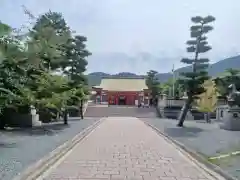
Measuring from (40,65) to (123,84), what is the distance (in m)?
60.3

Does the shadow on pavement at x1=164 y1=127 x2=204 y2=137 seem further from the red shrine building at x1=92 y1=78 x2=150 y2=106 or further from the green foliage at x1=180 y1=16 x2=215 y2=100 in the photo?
the red shrine building at x1=92 y1=78 x2=150 y2=106

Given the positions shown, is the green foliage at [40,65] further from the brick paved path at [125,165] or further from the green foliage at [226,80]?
the green foliage at [226,80]

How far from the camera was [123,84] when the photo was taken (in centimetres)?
7806

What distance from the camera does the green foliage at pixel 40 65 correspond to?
41.9 ft

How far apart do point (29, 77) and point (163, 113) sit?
31.3 metres

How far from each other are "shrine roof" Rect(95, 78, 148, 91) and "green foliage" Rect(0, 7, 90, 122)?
4013cm

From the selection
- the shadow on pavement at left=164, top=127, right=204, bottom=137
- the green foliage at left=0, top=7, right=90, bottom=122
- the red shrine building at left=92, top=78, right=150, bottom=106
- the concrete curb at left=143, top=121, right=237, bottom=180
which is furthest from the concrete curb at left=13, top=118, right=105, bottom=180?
the red shrine building at left=92, top=78, right=150, bottom=106

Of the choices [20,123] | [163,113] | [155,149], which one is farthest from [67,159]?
[163,113]

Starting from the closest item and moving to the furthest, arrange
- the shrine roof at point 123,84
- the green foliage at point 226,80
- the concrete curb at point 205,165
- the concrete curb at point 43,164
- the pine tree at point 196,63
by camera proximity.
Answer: the concrete curb at point 43,164
the concrete curb at point 205,165
the pine tree at point 196,63
the green foliage at point 226,80
the shrine roof at point 123,84

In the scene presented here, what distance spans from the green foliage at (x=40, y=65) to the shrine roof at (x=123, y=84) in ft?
132

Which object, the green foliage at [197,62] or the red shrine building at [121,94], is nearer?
the green foliage at [197,62]

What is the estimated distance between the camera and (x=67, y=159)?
459 inches

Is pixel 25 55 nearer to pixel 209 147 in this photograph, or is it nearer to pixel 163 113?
pixel 209 147

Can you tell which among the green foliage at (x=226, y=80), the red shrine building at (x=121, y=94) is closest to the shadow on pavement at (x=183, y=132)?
the green foliage at (x=226, y=80)
